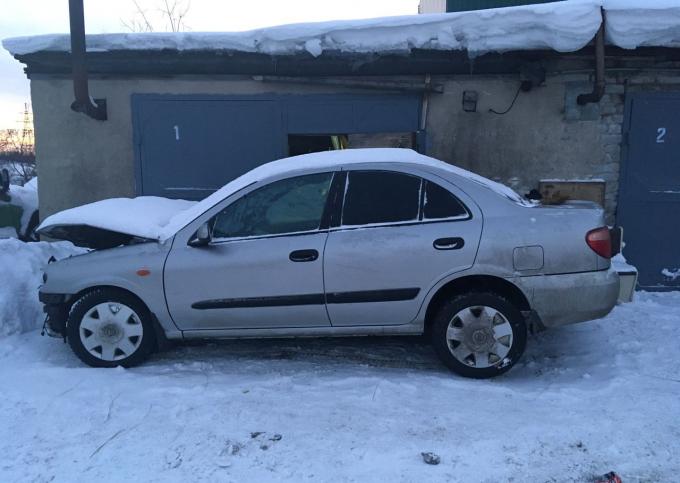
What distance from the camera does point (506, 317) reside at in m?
3.99

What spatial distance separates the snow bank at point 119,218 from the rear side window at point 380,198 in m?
1.50

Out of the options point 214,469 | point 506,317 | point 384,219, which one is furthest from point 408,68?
point 214,469

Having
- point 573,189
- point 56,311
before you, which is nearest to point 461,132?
point 573,189

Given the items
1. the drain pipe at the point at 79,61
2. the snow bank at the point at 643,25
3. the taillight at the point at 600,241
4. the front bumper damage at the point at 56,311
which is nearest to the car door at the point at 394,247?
the taillight at the point at 600,241

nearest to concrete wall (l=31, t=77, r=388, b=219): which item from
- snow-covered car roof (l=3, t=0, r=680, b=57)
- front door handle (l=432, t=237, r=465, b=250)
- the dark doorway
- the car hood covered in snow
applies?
snow-covered car roof (l=3, t=0, r=680, b=57)

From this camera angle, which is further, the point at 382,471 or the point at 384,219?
the point at 384,219

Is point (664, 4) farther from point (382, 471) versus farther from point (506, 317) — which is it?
point (382, 471)

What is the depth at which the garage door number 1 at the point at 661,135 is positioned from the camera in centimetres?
659

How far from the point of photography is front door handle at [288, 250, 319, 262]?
4.07 meters

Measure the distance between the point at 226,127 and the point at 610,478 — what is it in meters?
5.68

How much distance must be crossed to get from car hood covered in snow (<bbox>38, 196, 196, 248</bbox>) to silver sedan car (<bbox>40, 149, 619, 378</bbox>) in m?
0.03

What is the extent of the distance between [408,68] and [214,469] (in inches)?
201

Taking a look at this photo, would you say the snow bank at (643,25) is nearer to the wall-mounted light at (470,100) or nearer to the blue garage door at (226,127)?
the wall-mounted light at (470,100)

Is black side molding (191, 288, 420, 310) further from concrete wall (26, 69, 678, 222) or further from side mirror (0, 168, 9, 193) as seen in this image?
side mirror (0, 168, 9, 193)
